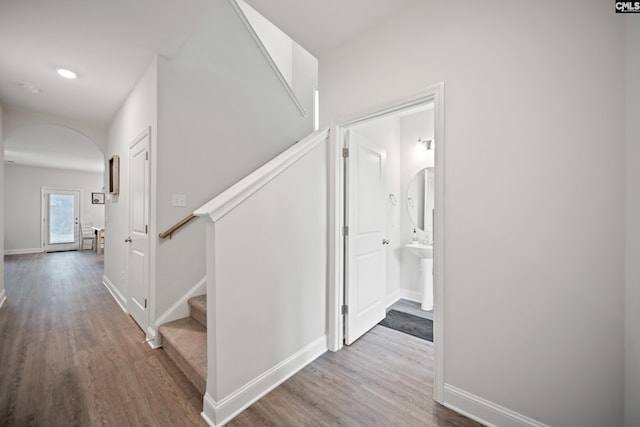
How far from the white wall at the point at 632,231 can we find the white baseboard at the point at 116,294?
4.26 metres

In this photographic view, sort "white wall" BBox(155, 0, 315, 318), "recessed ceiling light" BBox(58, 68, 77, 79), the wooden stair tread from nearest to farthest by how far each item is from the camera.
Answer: the wooden stair tread
"white wall" BBox(155, 0, 315, 318)
"recessed ceiling light" BBox(58, 68, 77, 79)

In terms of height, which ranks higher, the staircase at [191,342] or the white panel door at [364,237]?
the white panel door at [364,237]

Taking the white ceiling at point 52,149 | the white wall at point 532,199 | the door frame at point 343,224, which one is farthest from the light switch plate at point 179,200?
the white ceiling at point 52,149

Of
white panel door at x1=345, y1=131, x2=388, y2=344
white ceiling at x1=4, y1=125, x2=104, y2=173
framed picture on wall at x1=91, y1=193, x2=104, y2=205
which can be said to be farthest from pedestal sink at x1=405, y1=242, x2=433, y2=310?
framed picture on wall at x1=91, y1=193, x2=104, y2=205

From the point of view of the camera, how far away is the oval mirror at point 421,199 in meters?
3.46

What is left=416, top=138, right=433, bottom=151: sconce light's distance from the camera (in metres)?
3.35

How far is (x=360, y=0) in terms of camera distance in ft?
5.62

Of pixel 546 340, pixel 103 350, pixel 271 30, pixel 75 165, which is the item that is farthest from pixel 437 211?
pixel 75 165

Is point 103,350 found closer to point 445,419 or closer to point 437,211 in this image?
point 445,419

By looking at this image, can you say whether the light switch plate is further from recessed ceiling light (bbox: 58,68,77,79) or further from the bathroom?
the bathroom

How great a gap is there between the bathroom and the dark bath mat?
0.26m

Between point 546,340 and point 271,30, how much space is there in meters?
4.90

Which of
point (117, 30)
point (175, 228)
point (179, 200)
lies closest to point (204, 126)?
point (179, 200)

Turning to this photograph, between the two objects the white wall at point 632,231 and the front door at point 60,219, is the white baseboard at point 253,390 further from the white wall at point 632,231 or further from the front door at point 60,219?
the front door at point 60,219
